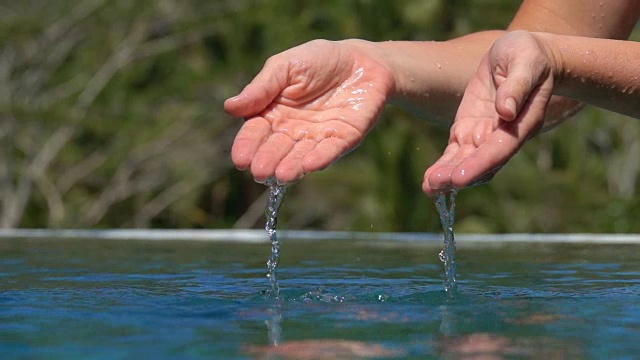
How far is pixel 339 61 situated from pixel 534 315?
89cm

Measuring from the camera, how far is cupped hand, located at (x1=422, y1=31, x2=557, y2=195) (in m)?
2.55

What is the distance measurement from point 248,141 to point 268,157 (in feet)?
0.28

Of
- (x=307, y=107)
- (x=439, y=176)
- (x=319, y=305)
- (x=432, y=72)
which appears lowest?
(x=319, y=305)

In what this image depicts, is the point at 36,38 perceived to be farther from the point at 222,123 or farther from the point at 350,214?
the point at 350,214

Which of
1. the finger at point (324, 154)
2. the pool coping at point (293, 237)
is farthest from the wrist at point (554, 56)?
the pool coping at point (293, 237)

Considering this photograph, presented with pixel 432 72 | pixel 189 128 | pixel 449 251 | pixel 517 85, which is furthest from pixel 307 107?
pixel 189 128

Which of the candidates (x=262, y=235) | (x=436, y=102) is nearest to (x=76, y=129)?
(x=262, y=235)

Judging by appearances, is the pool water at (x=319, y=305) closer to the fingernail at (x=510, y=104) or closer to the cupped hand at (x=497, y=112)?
the cupped hand at (x=497, y=112)

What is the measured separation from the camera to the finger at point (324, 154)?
8.91 ft

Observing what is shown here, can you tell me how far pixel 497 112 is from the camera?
2561mm

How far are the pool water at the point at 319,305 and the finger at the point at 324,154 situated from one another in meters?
0.31

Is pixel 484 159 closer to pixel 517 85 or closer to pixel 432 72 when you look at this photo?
pixel 517 85

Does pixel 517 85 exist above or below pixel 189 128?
below

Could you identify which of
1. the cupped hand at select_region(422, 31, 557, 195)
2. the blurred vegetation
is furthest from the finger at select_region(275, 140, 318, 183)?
the blurred vegetation
